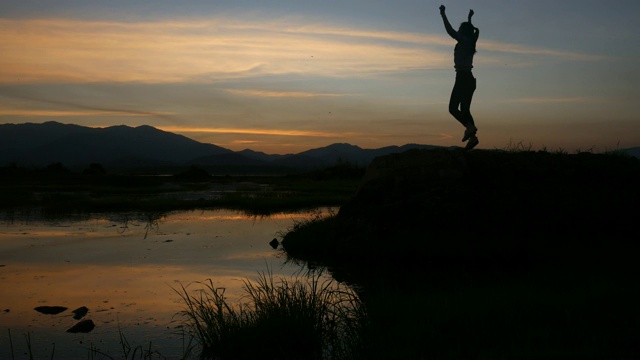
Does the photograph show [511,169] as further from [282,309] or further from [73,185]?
[73,185]

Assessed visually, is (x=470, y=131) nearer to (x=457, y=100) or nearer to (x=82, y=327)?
(x=457, y=100)

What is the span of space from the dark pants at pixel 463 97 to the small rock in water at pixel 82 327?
379 inches

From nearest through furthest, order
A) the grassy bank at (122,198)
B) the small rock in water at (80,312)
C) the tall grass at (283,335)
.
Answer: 1. the tall grass at (283,335)
2. the small rock in water at (80,312)
3. the grassy bank at (122,198)

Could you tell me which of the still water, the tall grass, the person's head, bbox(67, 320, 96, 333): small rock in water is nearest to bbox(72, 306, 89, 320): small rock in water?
the still water

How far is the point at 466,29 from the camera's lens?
14.1 metres

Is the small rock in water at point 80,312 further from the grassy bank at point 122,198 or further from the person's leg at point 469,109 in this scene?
the grassy bank at point 122,198

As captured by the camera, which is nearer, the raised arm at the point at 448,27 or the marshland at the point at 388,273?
the marshland at the point at 388,273

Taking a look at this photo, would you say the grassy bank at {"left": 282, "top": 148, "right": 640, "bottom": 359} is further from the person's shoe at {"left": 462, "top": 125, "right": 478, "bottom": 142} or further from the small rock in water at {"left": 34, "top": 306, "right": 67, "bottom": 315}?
the small rock in water at {"left": 34, "top": 306, "right": 67, "bottom": 315}

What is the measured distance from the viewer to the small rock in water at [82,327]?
28.2ft

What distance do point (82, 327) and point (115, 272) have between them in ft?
14.9

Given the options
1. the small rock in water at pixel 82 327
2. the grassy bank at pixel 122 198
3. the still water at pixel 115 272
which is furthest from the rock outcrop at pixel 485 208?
the grassy bank at pixel 122 198

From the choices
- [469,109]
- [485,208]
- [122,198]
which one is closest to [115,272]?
[485,208]

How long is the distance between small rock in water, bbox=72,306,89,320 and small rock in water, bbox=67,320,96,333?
0.62m

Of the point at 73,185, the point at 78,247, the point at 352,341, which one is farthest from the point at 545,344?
the point at 73,185
